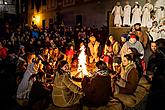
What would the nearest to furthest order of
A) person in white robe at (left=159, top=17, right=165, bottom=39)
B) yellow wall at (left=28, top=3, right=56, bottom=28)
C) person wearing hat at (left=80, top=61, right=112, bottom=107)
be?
person wearing hat at (left=80, top=61, right=112, bottom=107) → person in white robe at (left=159, top=17, right=165, bottom=39) → yellow wall at (left=28, top=3, right=56, bottom=28)

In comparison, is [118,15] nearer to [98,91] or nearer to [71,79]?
[71,79]

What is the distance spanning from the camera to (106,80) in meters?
8.77

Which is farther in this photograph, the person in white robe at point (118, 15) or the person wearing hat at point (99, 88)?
the person in white robe at point (118, 15)

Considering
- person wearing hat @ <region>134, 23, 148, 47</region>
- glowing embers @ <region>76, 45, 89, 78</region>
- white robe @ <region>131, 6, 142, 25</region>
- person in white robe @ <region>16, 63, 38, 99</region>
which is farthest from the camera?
white robe @ <region>131, 6, 142, 25</region>

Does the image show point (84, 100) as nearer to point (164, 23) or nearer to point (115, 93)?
point (115, 93)

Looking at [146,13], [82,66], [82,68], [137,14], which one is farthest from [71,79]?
[137,14]

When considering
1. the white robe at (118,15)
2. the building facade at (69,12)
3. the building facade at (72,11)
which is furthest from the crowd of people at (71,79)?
the building facade at (69,12)

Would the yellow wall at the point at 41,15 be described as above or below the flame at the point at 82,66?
above

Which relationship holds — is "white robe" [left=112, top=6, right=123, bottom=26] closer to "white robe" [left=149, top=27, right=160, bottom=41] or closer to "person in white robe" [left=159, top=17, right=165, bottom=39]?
"white robe" [left=149, top=27, right=160, bottom=41]

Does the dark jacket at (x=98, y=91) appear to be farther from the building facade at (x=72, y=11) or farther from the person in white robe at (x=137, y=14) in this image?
the building facade at (x=72, y=11)

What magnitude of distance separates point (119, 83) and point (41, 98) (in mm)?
2652

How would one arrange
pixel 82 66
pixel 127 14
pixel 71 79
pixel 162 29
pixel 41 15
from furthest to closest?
1. pixel 41 15
2. pixel 127 14
3. pixel 162 29
4. pixel 82 66
5. pixel 71 79

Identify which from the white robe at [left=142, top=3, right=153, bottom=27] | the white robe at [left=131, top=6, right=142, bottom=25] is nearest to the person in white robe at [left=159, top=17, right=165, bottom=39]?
the white robe at [left=142, top=3, right=153, bottom=27]

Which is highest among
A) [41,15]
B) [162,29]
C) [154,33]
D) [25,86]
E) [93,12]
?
[41,15]
